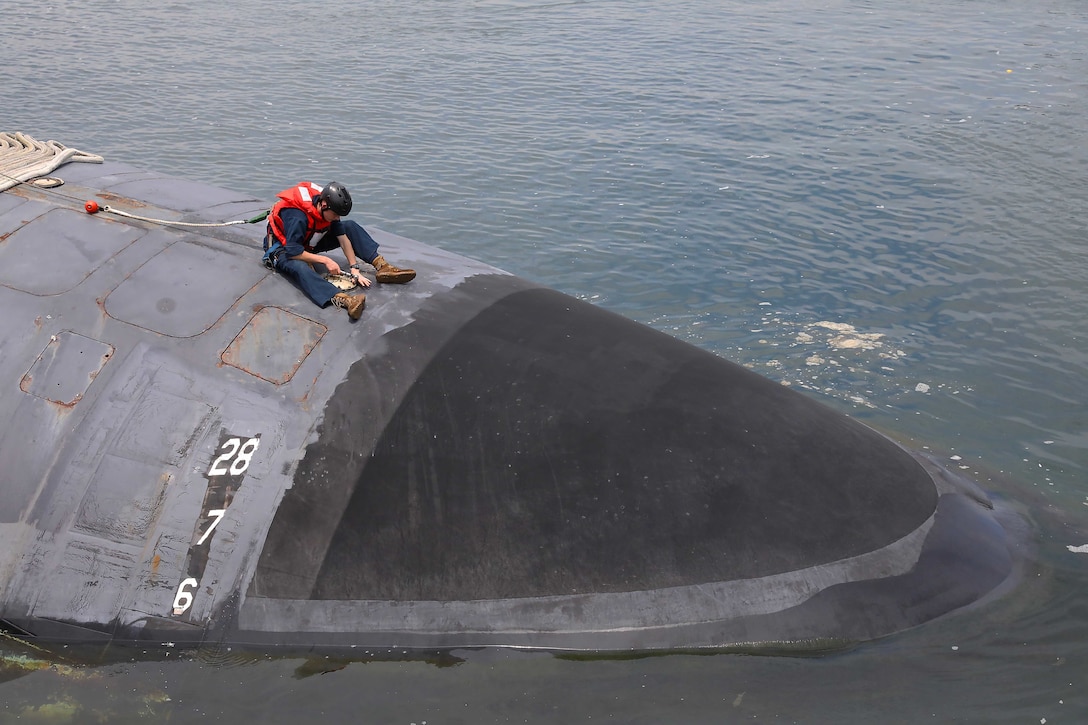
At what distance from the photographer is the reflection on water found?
6801 millimetres

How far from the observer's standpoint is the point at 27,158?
9609mm

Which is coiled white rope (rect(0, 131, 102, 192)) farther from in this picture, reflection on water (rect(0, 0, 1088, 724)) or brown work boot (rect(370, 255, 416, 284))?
reflection on water (rect(0, 0, 1088, 724))

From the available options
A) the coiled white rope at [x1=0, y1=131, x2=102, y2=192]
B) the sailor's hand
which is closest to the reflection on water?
the sailor's hand

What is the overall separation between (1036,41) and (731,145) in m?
14.3

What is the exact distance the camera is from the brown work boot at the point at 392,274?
26.6 ft

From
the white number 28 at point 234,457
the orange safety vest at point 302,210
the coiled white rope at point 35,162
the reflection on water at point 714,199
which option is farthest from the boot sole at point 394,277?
the reflection on water at point 714,199

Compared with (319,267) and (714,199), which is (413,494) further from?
(714,199)

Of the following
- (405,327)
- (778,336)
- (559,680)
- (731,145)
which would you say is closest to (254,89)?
(731,145)

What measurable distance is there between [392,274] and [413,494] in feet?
6.95

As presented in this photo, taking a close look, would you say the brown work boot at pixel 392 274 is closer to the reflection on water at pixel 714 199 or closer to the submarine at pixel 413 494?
the submarine at pixel 413 494

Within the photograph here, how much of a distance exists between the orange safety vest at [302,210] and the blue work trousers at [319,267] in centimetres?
13

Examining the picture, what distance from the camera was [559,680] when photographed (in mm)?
6773

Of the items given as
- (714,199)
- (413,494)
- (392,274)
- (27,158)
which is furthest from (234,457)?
(714,199)

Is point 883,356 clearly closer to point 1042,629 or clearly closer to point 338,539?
point 1042,629
